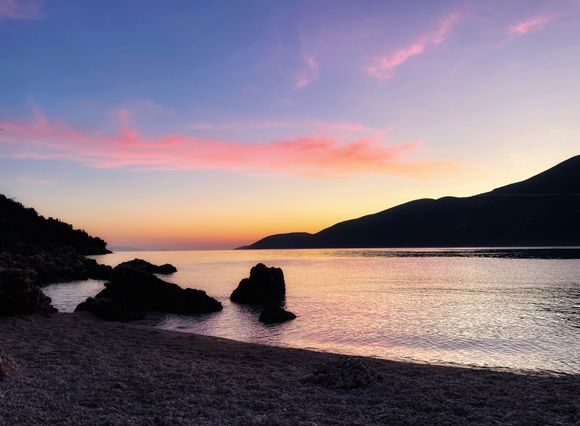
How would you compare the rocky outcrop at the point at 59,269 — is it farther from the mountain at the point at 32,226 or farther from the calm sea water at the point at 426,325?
the mountain at the point at 32,226

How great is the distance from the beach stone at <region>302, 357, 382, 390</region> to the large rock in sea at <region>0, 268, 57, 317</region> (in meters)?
A: 20.4

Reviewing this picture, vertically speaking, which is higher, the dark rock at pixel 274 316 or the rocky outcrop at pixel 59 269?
the rocky outcrop at pixel 59 269

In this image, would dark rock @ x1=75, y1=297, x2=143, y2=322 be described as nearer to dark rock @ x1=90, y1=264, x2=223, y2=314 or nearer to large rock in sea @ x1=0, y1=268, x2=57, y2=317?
large rock in sea @ x1=0, y1=268, x2=57, y2=317

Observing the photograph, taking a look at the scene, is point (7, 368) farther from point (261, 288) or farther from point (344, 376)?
point (261, 288)

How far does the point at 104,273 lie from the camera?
8906 cm

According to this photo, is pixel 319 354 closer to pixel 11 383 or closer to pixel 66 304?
pixel 11 383

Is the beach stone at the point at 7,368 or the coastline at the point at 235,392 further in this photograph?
the beach stone at the point at 7,368

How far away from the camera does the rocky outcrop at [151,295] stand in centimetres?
4609

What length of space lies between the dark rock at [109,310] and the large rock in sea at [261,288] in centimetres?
1971

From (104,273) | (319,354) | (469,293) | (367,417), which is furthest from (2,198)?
(367,417)

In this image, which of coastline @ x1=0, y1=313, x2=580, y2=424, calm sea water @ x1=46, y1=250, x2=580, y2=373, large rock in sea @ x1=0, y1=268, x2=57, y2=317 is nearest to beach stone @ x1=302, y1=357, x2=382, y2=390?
coastline @ x1=0, y1=313, x2=580, y2=424

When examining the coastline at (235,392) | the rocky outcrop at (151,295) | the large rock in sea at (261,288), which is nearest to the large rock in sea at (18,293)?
the coastline at (235,392)

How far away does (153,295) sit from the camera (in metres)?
47.7

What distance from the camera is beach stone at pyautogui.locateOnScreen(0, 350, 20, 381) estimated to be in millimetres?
14484
